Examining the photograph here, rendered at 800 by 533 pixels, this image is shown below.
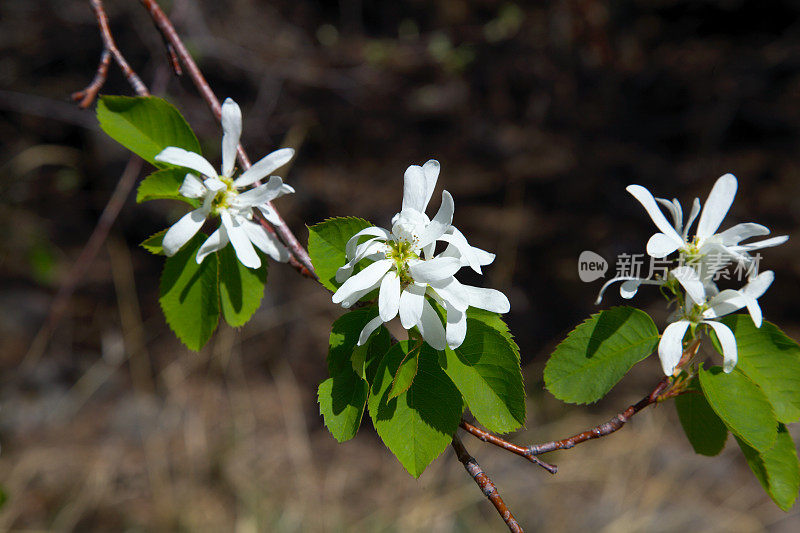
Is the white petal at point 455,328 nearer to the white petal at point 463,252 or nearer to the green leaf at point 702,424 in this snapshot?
the white petal at point 463,252

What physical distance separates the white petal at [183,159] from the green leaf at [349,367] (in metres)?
0.24

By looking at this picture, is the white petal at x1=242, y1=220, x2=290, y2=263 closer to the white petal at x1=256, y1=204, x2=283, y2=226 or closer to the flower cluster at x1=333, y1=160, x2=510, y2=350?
the white petal at x1=256, y1=204, x2=283, y2=226

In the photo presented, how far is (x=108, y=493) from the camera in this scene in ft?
7.20

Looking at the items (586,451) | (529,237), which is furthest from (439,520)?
(529,237)

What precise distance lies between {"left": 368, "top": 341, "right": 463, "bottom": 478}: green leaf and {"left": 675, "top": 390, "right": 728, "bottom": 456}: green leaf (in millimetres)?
341

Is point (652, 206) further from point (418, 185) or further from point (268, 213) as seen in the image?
point (268, 213)

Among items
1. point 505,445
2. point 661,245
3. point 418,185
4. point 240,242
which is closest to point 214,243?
point 240,242

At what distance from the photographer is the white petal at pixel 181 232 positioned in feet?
1.96

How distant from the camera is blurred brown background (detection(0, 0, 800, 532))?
2211mm

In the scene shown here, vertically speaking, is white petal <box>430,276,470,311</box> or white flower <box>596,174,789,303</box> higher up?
white petal <box>430,276,470,311</box>

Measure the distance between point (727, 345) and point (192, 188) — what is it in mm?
623

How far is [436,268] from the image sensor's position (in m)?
0.50

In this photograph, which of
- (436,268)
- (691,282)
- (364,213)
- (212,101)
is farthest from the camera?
(364,213)

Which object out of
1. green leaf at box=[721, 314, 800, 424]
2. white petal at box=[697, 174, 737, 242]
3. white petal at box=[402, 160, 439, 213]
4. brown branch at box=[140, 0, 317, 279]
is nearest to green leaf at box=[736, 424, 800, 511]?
green leaf at box=[721, 314, 800, 424]
